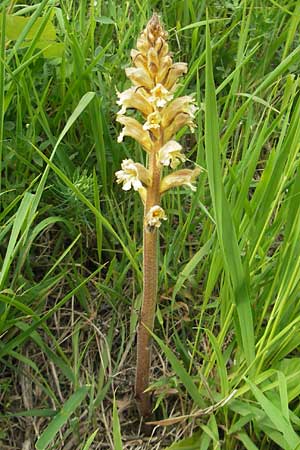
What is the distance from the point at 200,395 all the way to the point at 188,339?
1.00 ft

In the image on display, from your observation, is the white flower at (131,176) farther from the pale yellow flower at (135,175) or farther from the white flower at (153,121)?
the white flower at (153,121)

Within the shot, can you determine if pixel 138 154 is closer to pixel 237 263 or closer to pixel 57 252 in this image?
pixel 57 252

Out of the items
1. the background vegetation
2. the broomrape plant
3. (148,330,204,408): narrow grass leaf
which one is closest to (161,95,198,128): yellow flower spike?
the broomrape plant

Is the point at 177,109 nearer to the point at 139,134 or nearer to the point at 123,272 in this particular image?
the point at 139,134

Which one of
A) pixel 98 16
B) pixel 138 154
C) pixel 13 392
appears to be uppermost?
pixel 98 16

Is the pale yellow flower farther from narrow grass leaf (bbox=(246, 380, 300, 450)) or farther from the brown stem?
narrow grass leaf (bbox=(246, 380, 300, 450))

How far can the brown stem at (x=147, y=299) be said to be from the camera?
5.71ft

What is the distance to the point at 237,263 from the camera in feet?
6.30

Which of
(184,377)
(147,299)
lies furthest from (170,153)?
(184,377)

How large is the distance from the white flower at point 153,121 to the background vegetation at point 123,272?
182mm

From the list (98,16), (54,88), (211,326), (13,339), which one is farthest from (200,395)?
(98,16)

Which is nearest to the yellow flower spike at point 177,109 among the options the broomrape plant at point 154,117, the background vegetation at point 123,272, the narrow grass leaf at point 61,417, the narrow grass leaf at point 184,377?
the broomrape plant at point 154,117

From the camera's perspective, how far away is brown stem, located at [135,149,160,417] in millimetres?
1740

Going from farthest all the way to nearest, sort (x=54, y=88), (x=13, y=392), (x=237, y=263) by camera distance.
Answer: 1. (x=54, y=88)
2. (x=13, y=392)
3. (x=237, y=263)
